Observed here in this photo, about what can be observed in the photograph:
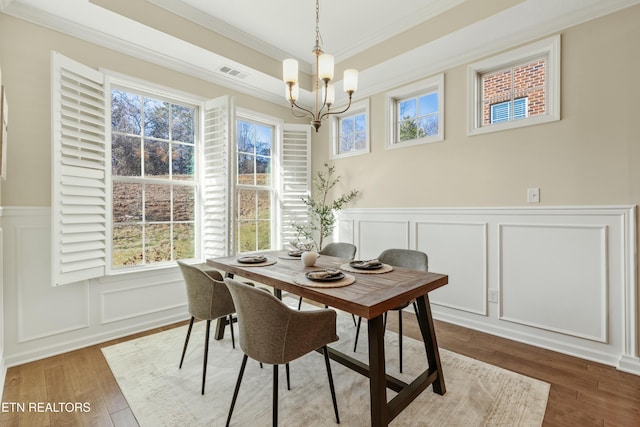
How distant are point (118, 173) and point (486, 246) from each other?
12.1 ft

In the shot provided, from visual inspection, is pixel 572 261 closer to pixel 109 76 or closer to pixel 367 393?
pixel 367 393

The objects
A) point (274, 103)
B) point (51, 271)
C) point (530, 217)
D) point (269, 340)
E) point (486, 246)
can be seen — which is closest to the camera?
point (269, 340)

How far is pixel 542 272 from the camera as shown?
2662 mm

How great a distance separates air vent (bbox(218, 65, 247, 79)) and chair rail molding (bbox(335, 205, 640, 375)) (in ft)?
8.28

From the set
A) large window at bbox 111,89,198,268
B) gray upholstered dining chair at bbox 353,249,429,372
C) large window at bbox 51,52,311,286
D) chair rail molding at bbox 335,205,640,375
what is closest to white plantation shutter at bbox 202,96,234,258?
large window at bbox 51,52,311,286

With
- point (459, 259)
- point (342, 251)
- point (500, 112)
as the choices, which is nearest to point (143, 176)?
point (342, 251)

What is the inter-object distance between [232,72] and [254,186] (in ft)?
4.67

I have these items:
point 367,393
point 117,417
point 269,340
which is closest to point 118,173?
point 117,417

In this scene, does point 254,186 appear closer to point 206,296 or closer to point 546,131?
point 206,296

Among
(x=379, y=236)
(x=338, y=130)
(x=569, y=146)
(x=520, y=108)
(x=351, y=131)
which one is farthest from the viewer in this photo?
(x=338, y=130)

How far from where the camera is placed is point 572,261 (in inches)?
98.9

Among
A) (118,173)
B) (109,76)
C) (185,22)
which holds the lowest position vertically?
(118,173)

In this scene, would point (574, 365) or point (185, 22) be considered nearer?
point (574, 365)

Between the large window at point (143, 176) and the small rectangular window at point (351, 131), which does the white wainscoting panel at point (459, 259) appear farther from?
the large window at point (143, 176)
